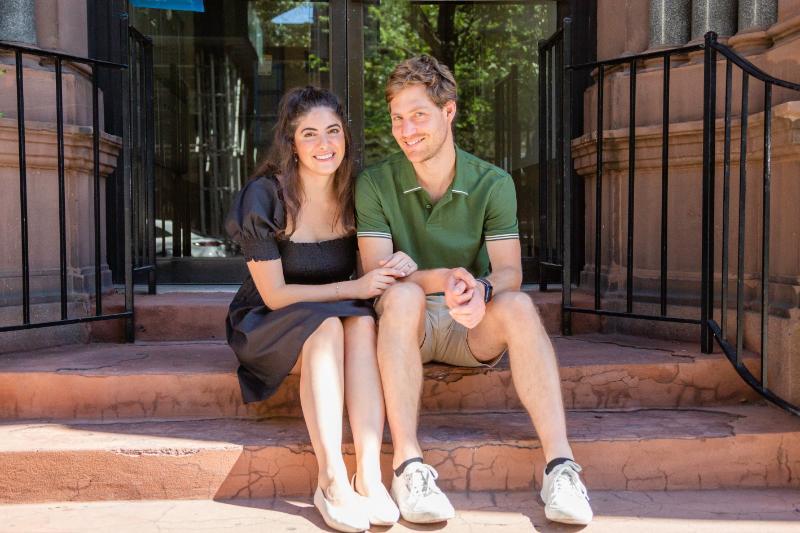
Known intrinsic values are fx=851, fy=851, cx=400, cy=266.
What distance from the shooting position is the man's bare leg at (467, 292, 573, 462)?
2.78 metres

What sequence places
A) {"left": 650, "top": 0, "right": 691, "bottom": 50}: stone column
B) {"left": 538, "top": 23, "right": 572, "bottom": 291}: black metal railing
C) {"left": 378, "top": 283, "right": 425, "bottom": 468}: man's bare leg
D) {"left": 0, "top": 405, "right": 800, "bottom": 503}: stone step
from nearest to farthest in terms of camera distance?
1. {"left": 378, "top": 283, "right": 425, "bottom": 468}: man's bare leg
2. {"left": 0, "top": 405, "right": 800, "bottom": 503}: stone step
3. {"left": 650, "top": 0, "right": 691, "bottom": 50}: stone column
4. {"left": 538, "top": 23, "right": 572, "bottom": 291}: black metal railing

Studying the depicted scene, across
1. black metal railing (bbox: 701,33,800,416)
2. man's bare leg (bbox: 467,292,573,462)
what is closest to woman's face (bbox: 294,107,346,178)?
man's bare leg (bbox: 467,292,573,462)

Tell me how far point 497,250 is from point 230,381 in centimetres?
115

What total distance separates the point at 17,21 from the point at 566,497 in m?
3.33

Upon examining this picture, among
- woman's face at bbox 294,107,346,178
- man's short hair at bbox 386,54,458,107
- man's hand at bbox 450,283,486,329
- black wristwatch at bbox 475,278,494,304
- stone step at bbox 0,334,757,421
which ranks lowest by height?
stone step at bbox 0,334,757,421

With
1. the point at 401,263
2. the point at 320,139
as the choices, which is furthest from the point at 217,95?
the point at 401,263

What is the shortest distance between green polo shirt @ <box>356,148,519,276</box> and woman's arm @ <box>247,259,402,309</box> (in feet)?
0.69

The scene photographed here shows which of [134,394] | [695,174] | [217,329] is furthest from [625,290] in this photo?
[134,394]

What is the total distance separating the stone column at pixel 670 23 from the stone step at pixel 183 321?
4.62ft

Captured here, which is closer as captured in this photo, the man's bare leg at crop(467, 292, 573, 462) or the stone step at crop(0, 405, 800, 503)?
the man's bare leg at crop(467, 292, 573, 462)

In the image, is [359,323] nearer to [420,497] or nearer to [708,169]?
[420,497]

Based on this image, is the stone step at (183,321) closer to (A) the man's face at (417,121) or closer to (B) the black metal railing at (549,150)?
(B) the black metal railing at (549,150)

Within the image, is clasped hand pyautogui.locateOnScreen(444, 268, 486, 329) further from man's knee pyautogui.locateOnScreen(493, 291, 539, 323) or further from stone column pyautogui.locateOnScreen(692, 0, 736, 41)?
stone column pyautogui.locateOnScreen(692, 0, 736, 41)

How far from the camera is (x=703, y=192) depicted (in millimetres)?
3521
